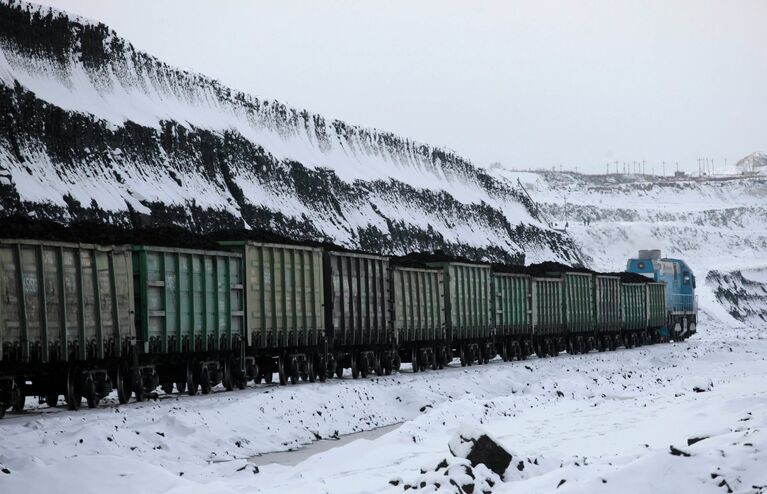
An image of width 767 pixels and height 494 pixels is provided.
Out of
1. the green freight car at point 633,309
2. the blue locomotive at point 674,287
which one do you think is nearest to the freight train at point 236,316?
the green freight car at point 633,309

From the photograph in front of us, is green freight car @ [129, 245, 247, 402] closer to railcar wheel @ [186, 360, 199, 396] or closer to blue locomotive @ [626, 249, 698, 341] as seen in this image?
railcar wheel @ [186, 360, 199, 396]

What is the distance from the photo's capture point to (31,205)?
181ft

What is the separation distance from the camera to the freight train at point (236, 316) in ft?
67.3

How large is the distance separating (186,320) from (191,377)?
1.58 metres

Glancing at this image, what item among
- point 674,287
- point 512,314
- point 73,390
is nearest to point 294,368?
point 73,390

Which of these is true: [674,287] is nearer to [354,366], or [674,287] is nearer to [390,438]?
[354,366]

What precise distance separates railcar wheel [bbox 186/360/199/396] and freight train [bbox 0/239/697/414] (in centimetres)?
4

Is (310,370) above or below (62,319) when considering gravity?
below

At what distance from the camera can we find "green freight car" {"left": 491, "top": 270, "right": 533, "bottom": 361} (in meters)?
45.9

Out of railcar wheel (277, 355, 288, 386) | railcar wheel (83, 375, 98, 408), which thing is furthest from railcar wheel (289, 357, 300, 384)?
railcar wheel (83, 375, 98, 408)

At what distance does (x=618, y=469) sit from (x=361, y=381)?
18.4 meters

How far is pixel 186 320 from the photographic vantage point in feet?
83.0

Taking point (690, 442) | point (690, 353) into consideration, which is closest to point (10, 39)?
point (690, 353)

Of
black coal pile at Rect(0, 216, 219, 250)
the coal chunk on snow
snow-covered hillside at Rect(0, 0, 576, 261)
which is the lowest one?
the coal chunk on snow
